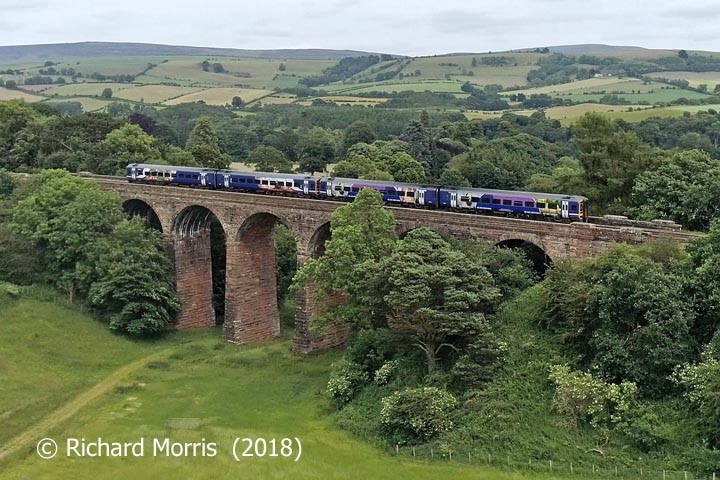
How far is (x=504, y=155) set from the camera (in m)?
107

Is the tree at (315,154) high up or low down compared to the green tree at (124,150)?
down

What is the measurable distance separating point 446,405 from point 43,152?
69168mm

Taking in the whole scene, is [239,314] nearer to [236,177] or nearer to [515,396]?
[236,177]

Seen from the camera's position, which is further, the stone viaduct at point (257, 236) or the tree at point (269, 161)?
the tree at point (269, 161)

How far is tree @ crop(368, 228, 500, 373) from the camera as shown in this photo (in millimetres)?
37781

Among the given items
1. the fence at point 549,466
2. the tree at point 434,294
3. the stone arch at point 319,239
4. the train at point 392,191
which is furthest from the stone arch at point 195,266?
the fence at point 549,466

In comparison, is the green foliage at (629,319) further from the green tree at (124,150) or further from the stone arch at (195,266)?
the green tree at (124,150)

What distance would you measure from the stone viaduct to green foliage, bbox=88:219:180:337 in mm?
2667

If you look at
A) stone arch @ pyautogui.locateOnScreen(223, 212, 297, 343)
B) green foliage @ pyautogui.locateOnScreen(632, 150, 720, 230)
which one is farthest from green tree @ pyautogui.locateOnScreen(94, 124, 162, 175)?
green foliage @ pyautogui.locateOnScreen(632, 150, 720, 230)

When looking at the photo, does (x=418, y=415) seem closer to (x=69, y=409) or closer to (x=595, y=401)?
(x=595, y=401)

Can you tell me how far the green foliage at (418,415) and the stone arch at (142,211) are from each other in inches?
1454
